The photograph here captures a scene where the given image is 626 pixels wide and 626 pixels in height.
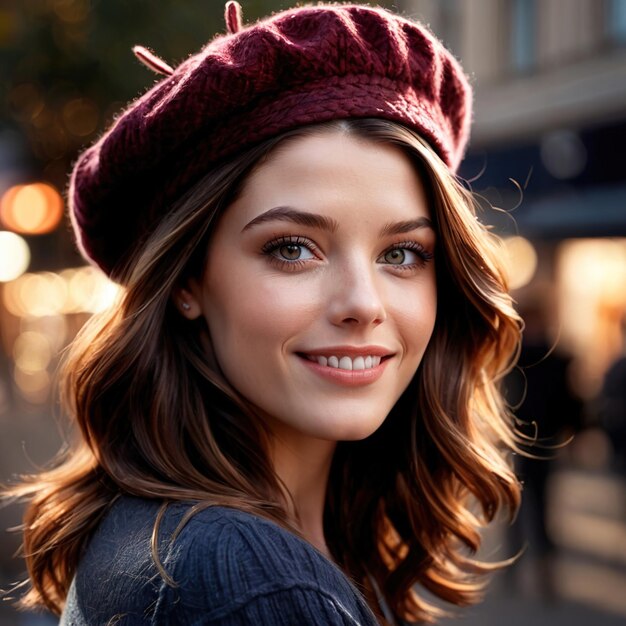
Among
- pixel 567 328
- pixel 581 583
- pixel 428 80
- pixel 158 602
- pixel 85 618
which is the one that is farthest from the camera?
pixel 567 328

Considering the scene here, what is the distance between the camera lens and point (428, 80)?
1745 millimetres

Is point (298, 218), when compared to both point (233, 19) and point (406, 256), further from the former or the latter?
point (233, 19)

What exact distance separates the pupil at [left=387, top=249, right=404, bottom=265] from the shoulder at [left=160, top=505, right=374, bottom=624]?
60cm

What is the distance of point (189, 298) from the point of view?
1752 millimetres

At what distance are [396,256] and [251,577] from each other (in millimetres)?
721

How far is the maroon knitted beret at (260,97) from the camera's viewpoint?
1.58 metres

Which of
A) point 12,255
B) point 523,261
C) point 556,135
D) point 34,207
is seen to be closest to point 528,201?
point 556,135

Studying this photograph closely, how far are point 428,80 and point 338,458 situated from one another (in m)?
0.95

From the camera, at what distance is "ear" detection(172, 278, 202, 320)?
1.75 meters

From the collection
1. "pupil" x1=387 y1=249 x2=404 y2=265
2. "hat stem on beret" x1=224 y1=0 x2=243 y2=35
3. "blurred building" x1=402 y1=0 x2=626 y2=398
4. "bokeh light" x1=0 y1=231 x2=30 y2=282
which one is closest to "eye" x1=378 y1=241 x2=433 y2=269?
"pupil" x1=387 y1=249 x2=404 y2=265

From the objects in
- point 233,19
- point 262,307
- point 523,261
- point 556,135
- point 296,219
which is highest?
point 233,19

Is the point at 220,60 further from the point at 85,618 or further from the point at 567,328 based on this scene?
the point at 567,328

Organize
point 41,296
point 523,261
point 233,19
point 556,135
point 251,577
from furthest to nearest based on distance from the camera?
point 41,296 < point 523,261 < point 556,135 < point 233,19 < point 251,577

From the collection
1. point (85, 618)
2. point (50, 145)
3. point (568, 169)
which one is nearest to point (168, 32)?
point (50, 145)
